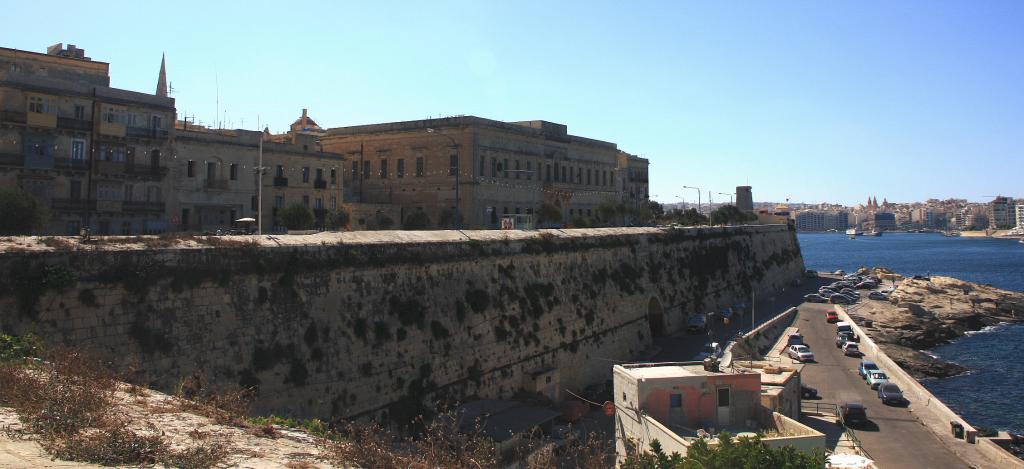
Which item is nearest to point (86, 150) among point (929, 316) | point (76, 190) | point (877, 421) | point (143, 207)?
point (76, 190)

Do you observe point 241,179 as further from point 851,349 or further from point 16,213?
point 851,349

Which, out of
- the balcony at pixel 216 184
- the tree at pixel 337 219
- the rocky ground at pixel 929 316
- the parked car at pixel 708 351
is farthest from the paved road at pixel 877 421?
the balcony at pixel 216 184

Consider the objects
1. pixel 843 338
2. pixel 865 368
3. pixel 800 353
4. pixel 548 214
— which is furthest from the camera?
pixel 548 214

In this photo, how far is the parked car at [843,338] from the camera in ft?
127

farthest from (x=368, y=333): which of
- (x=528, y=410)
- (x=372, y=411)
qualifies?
(x=528, y=410)

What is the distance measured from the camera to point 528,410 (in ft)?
73.0

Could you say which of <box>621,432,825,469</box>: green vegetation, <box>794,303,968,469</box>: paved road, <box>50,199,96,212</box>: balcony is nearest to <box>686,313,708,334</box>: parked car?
<box>794,303,968,469</box>: paved road

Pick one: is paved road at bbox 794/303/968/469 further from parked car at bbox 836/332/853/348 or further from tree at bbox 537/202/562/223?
tree at bbox 537/202/562/223

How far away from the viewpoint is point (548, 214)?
4766 centimetres

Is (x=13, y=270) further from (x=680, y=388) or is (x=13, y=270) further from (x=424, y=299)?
(x=680, y=388)

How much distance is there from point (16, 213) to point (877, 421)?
1150 inches

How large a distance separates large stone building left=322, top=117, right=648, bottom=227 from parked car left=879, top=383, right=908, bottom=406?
78.3 feet

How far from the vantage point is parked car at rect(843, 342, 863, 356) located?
120 feet

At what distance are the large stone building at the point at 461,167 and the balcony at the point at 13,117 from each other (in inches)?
823
